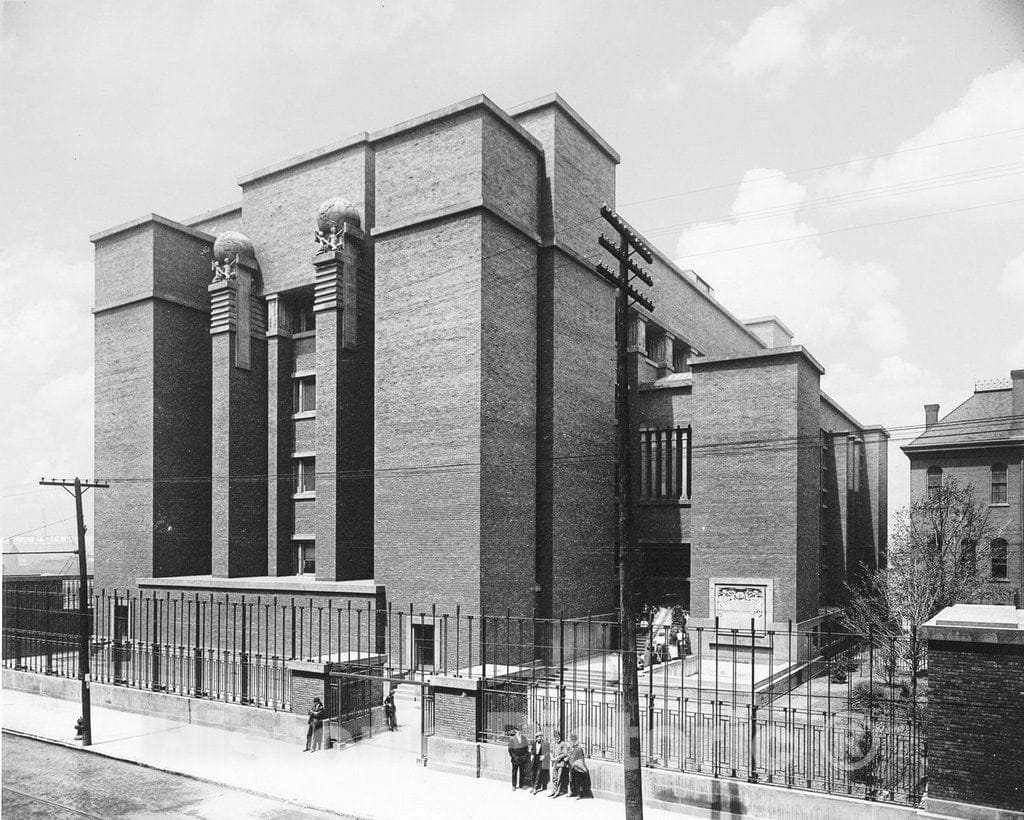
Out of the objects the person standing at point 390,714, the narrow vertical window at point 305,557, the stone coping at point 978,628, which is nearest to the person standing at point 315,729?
the person standing at point 390,714

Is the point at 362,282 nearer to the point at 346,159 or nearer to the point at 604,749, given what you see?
the point at 346,159

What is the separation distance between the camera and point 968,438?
41438 mm

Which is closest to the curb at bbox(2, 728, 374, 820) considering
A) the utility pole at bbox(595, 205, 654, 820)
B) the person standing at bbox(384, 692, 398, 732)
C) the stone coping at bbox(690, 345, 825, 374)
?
the person standing at bbox(384, 692, 398, 732)

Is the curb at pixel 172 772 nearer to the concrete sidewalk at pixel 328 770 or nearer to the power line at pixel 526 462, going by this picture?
the concrete sidewalk at pixel 328 770

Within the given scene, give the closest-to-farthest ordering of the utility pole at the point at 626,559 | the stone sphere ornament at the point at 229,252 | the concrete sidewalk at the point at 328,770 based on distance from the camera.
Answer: the utility pole at the point at 626,559, the concrete sidewalk at the point at 328,770, the stone sphere ornament at the point at 229,252

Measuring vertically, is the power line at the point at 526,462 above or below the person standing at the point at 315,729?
above

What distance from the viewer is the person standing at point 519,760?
16809 mm

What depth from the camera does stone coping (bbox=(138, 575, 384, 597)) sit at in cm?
2738

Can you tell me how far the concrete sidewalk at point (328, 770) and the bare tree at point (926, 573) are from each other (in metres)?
11.0

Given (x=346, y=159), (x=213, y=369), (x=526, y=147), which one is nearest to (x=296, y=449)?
(x=213, y=369)

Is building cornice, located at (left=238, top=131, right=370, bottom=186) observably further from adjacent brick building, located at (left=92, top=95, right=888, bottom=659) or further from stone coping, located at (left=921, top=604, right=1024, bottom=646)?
stone coping, located at (left=921, top=604, right=1024, bottom=646)

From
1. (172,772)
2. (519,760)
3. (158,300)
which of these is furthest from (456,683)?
(158,300)

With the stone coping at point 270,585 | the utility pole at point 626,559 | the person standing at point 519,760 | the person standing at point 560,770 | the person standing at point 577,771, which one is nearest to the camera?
the utility pole at point 626,559

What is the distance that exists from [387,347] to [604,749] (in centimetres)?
1571
